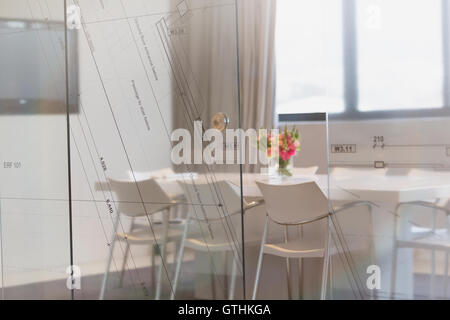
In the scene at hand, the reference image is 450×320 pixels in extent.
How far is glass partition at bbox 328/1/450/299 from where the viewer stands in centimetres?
291

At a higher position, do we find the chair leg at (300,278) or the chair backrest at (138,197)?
the chair backrest at (138,197)

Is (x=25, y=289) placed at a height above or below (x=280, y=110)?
below

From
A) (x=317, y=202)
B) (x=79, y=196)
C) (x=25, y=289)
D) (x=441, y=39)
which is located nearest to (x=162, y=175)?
(x=79, y=196)

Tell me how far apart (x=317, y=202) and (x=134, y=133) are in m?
0.92

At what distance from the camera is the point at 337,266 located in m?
3.10

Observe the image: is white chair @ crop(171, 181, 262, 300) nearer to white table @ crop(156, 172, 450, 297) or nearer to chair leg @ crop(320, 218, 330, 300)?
white table @ crop(156, 172, 450, 297)

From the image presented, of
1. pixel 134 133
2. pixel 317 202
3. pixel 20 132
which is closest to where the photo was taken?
pixel 317 202

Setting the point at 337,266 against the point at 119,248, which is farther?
the point at 119,248

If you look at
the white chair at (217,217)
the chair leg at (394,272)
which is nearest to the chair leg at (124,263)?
the white chair at (217,217)

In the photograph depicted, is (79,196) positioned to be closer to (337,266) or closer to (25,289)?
(25,289)

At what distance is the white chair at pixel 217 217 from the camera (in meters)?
3.12

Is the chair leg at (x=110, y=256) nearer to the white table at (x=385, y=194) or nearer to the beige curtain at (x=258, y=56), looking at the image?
the white table at (x=385, y=194)

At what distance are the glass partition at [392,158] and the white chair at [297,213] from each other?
5 cm

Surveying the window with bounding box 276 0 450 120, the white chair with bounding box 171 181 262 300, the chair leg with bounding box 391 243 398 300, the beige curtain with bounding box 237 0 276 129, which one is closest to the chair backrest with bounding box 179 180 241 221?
the white chair with bounding box 171 181 262 300
